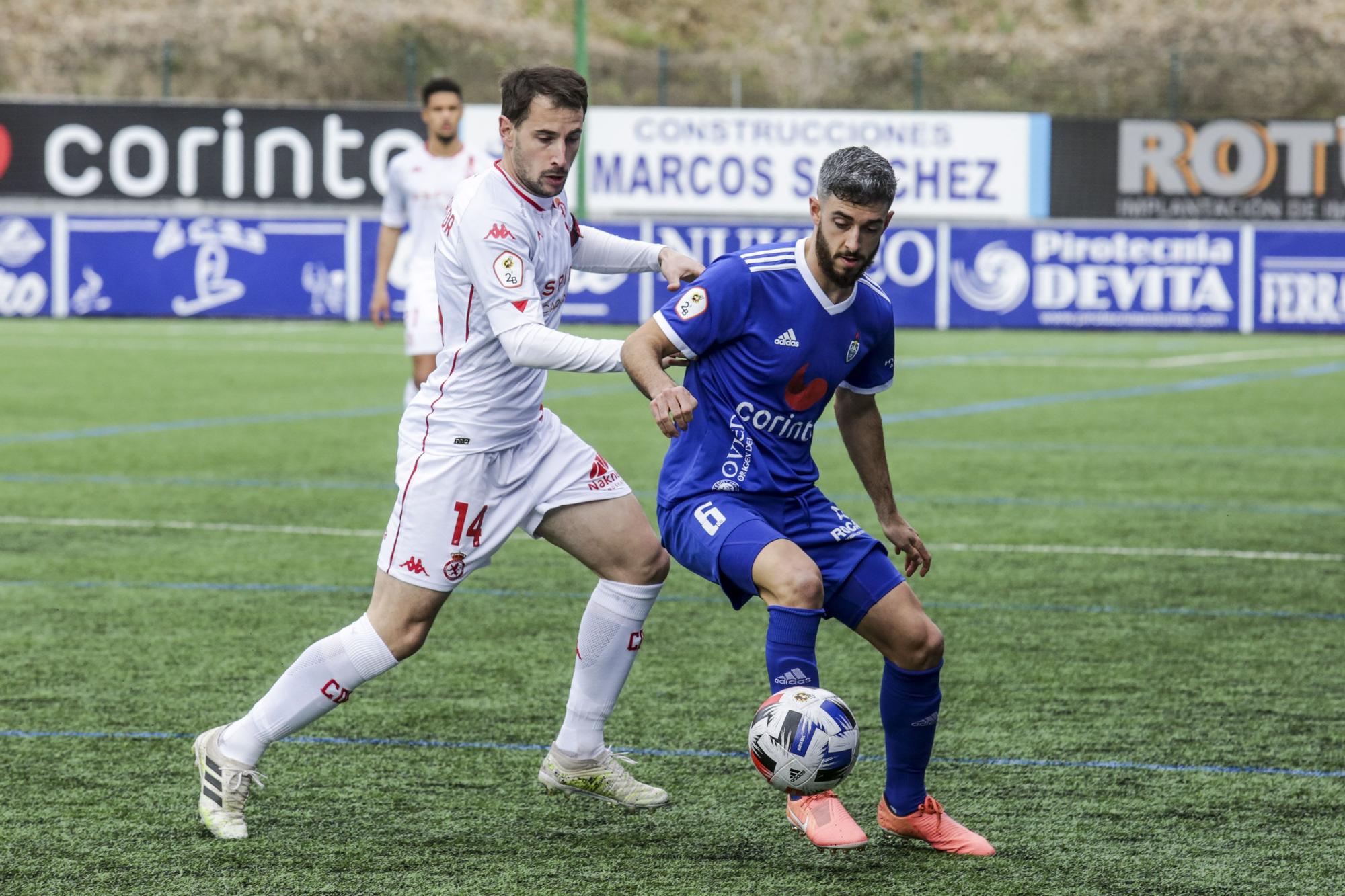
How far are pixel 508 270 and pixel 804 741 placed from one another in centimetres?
134

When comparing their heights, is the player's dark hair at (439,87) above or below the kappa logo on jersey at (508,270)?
above

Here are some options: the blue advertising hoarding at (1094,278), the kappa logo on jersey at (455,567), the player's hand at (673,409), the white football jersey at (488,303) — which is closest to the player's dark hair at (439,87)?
the white football jersey at (488,303)

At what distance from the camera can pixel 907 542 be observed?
4.86m

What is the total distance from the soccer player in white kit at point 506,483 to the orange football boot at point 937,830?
0.67 meters

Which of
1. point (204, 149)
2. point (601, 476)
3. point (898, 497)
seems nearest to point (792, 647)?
point (601, 476)

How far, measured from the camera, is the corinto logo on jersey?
91.2ft

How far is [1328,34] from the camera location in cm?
4459

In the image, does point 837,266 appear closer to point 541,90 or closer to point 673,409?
point 673,409

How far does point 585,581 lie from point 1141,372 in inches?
530

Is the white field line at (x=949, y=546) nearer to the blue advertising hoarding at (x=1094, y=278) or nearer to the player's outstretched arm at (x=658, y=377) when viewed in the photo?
the player's outstretched arm at (x=658, y=377)

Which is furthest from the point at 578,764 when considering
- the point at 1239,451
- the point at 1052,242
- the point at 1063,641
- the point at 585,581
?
the point at 1052,242

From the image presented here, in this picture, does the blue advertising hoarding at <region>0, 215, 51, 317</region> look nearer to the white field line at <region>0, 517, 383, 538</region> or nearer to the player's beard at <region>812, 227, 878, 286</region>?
the white field line at <region>0, 517, 383, 538</region>

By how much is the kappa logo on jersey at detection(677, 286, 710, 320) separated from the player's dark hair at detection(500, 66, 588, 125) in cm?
52

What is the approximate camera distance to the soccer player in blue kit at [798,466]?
4410 millimetres
